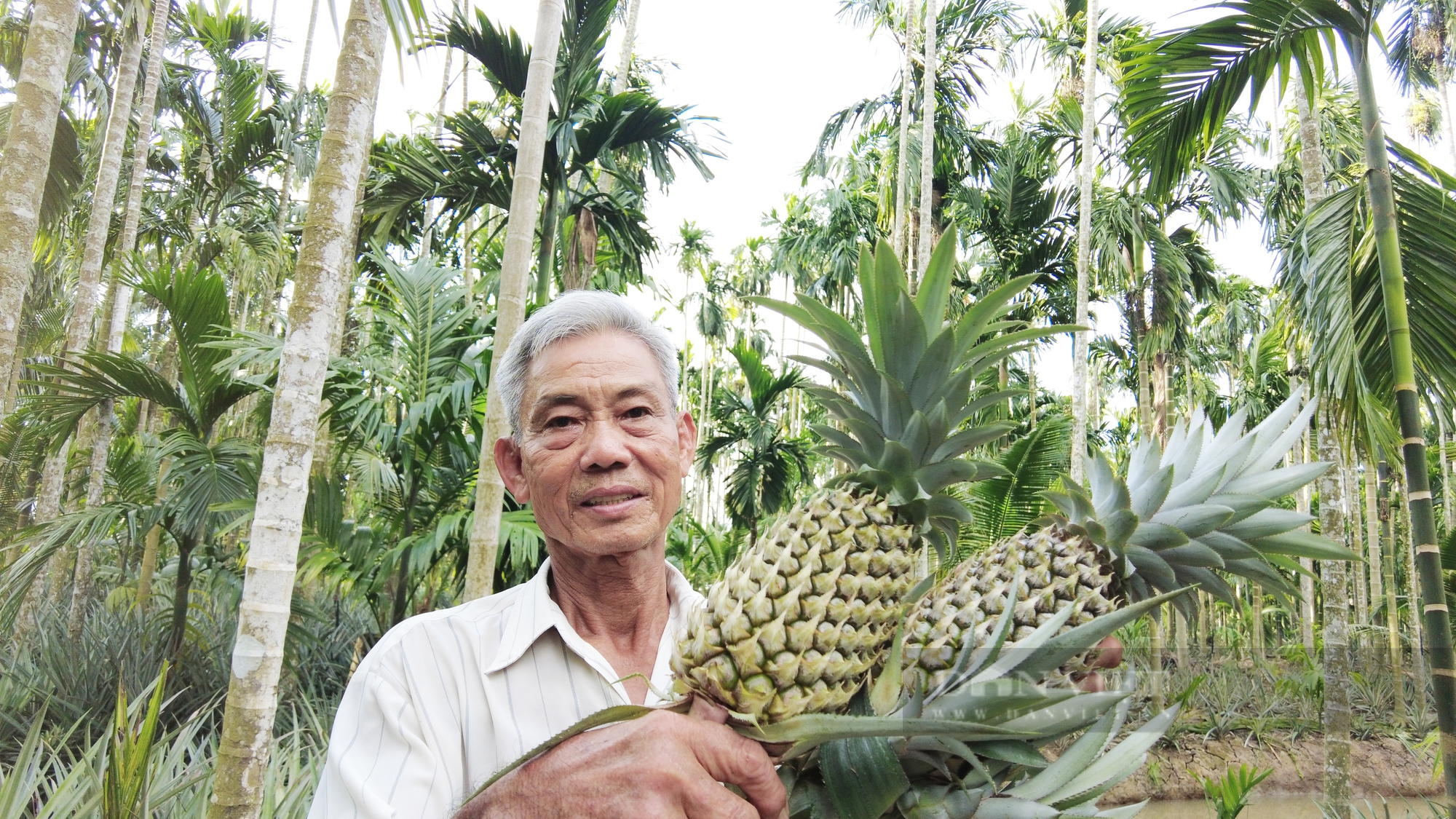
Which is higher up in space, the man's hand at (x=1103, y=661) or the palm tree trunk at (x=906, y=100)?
the palm tree trunk at (x=906, y=100)

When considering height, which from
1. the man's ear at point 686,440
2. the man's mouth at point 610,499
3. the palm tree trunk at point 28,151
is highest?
the palm tree trunk at point 28,151

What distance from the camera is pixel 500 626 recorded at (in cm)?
177

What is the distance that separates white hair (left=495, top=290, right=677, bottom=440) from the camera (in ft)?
5.90

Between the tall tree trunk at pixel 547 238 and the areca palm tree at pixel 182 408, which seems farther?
the tall tree trunk at pixel 547 238

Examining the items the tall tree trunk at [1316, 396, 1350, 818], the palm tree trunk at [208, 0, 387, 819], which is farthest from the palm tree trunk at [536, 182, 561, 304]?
the tall tree trunk at [1316, 396, 1350, 818]

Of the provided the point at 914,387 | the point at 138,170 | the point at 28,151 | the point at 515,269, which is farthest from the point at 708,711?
the point at 138,170

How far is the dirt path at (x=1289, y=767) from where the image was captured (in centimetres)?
1107

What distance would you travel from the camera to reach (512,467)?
1902mm

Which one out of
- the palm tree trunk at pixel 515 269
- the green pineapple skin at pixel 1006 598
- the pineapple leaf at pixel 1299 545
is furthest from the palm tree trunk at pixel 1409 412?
the palm tree trunk at pixel 515 269

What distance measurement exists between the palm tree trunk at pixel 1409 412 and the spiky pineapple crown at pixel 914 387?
4.11 metres

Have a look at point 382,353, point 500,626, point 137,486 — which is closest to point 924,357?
point 500,626

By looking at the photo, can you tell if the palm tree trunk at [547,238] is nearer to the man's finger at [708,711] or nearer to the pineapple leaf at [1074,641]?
the man's finger at [708,711]

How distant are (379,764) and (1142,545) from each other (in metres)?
1.37

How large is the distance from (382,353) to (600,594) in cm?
694
